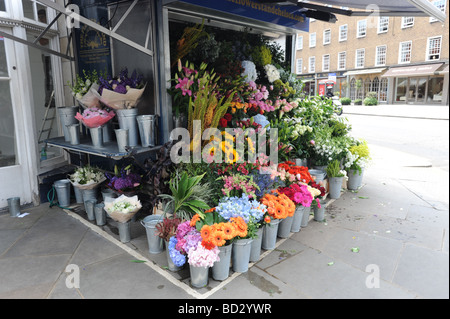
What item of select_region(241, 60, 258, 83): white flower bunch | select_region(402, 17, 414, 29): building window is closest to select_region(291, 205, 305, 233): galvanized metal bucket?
select_region(241, 60, 258, 83): white flower bunch

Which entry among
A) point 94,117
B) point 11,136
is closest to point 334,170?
Result: point 94,117

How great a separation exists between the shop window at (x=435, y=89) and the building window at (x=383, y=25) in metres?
6.24

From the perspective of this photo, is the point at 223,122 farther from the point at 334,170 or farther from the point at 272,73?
the point at 334,170

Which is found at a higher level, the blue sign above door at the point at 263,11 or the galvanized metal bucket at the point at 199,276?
the blue sign above door at the point at 263,11

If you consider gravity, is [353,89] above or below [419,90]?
above

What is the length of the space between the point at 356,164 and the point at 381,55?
28.0 m

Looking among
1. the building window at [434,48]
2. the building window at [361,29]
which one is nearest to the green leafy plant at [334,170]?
the building window at [434,48]

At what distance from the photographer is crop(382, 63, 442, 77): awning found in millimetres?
24516

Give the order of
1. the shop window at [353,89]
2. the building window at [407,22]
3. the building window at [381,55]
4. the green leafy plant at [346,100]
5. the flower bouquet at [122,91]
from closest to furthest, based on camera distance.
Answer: the flower bouquet at [122,91], the building window at [407,22], the building window at [381,55], the green leafy plant at [346,100], the shop window at [353,89]

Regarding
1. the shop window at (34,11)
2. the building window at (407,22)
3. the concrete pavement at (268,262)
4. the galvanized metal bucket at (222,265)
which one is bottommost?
the concrete pavement at (268,262)

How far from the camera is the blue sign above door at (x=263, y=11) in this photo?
13.9ft

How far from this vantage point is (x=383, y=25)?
28344 mm

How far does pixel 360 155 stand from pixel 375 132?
7.35 metres

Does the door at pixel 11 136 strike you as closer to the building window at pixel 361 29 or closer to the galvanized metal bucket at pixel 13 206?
the galvanized metal bucket at pixel 13 206
